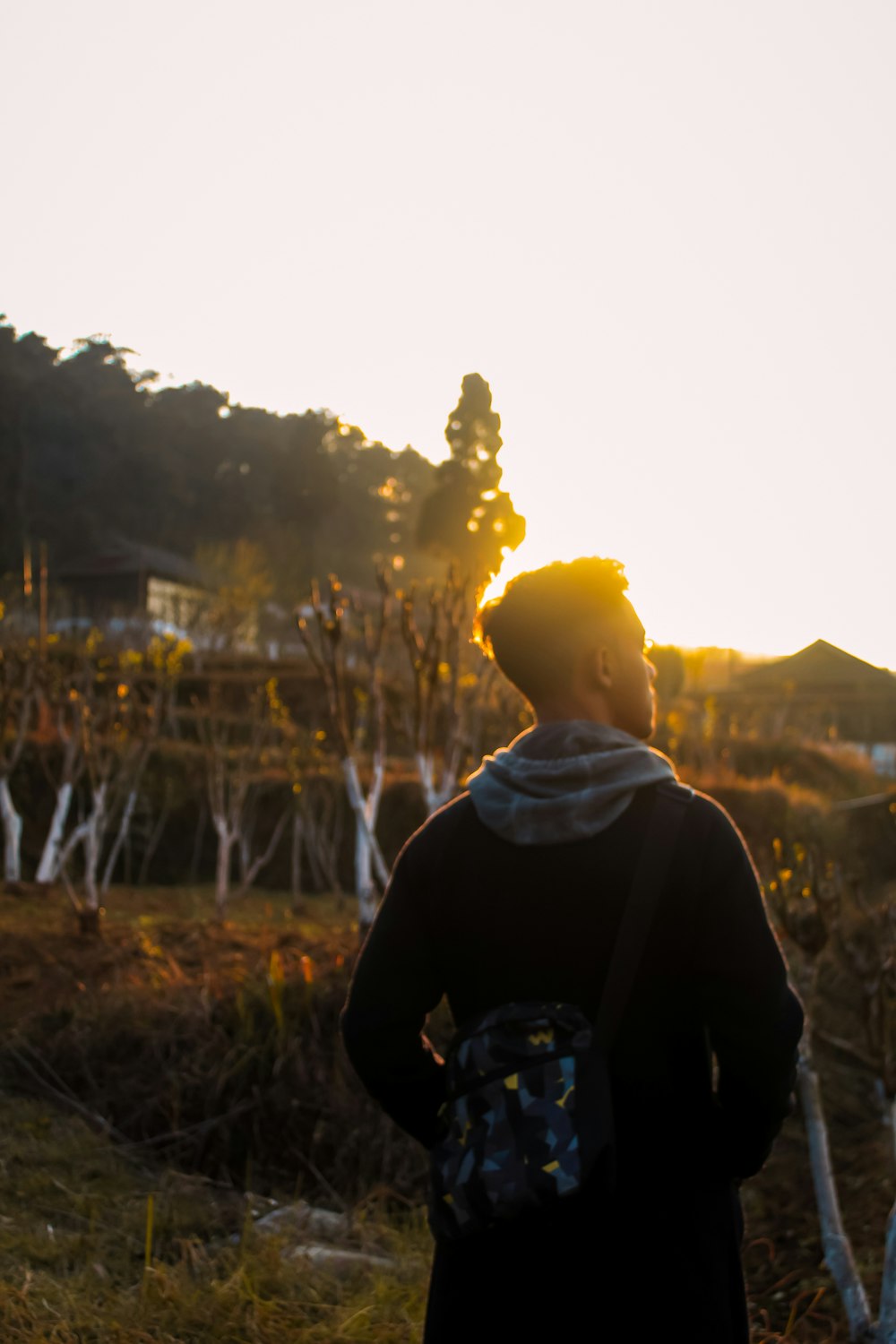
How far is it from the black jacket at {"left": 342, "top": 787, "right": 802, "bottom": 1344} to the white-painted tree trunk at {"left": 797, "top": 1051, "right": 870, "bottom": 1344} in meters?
1.98

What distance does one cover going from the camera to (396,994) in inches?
73.4

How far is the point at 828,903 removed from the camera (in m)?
4.20

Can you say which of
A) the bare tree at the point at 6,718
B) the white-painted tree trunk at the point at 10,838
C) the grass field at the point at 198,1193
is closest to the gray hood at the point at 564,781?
the grass field at the point at 198,1193

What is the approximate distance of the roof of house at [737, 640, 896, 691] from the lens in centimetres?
3731

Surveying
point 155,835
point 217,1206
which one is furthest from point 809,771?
point 217,1206

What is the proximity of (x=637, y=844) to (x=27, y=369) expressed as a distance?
61277 millimetres

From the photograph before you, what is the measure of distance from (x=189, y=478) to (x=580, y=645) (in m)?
59.0

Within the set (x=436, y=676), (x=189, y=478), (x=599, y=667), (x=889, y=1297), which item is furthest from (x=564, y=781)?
(x=189, y=478)

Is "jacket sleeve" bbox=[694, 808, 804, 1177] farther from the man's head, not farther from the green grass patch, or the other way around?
the green grass patch

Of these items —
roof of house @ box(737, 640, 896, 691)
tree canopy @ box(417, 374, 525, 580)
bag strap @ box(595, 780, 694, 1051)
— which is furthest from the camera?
tree canopy @ box(417, 374, 525, 580)

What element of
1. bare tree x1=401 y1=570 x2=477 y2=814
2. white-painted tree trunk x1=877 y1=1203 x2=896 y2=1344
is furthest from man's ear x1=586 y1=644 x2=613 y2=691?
bare tree x1=401 y1=570 x2=477 y2=814

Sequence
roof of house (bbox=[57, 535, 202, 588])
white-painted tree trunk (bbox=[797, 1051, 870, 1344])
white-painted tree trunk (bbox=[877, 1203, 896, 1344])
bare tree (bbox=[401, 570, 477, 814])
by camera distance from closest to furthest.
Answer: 1. white-painted tree trunk (bbox=[877, 1203, 896, 1344])
2. white-painted tree trunk (bbox=[797, 1051, 870, 1344])
3. bare tree (bbox=[401, 570, 477, 814])
4. roof of house (bbox=[57, 535, 202, 588])

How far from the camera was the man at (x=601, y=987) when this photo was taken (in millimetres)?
1660

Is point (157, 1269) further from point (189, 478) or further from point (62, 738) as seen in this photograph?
point (189, 478)
